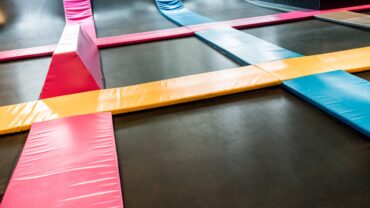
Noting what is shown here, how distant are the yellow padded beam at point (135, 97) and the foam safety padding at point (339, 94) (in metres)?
0.27

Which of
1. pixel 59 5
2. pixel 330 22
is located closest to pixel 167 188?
pixel 330 22

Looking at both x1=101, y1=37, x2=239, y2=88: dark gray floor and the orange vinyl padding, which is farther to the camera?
x1=101, y1=37, x2=239, y2=88: dark gray floor

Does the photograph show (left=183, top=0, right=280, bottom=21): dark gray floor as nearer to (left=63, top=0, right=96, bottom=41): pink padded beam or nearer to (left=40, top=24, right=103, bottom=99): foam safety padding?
(left=63, top=0, right=96, bottom=41): pink padded beam

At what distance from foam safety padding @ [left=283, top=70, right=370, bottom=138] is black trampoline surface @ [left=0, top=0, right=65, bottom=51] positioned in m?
3.98

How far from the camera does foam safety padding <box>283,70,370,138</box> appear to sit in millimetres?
2088

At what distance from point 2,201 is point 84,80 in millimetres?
1454

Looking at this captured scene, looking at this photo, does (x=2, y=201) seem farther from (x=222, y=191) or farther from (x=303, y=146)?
(x=303, y=146)

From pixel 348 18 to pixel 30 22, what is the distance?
18.7 ft

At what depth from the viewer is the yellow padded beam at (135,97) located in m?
2.44

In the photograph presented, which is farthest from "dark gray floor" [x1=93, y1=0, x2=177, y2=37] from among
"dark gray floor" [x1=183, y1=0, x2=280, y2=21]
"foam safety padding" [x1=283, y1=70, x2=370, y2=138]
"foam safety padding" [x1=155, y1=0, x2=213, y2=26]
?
"foam safety padding" [x1=283, y1=70, x2=370, y2=138]

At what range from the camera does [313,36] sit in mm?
4297

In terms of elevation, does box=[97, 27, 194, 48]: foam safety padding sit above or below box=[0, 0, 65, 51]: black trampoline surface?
below

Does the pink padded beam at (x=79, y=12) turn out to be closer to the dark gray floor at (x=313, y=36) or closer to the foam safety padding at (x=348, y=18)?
the dark gray floor at (x=313, y=36)

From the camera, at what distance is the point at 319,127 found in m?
2.12
